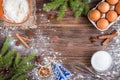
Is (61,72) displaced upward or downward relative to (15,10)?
downward

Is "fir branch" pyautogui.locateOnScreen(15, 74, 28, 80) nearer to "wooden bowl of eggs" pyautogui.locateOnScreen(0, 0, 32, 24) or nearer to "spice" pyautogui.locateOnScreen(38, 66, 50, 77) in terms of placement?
"spice" pyautogui.locateOnScreen(38, 66, 50, 77)

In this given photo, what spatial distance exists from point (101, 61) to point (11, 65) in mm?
371

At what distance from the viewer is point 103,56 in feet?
6.16

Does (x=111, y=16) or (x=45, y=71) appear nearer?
(x=111, y=16)

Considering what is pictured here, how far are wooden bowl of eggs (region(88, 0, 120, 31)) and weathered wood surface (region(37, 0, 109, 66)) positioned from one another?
0.20ft

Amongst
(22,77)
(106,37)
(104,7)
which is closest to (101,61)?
(106,37)

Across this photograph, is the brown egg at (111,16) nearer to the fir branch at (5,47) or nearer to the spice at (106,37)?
the spice at (106,37)

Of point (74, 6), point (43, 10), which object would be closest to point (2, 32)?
point (43, 10)

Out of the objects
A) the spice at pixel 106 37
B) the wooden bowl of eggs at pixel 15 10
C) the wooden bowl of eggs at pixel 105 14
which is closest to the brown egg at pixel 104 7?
the wooden bowl of eggs at pixel 105 14

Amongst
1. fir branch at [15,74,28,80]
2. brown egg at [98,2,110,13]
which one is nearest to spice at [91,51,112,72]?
brown egg at [98,2,110,13]

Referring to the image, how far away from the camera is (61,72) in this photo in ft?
6.30

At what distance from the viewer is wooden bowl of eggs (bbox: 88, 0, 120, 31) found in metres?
1.85

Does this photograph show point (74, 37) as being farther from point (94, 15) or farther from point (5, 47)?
point (5, 47)

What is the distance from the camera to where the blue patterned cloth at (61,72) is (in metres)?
1.92
